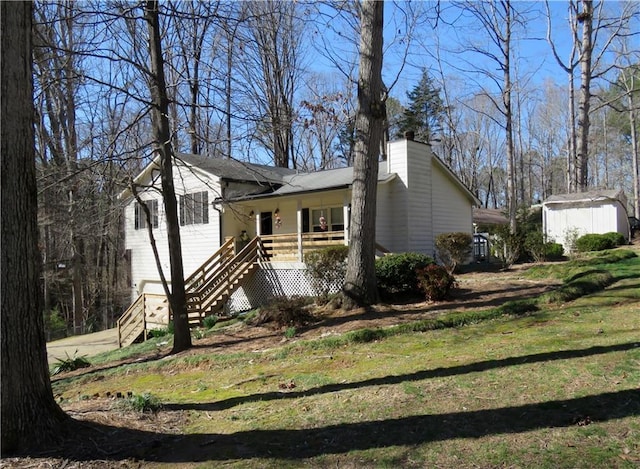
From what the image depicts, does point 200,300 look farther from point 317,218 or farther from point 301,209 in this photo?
point 317,218

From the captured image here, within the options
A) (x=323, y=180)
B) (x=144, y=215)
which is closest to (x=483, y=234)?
(x=323, y=180)

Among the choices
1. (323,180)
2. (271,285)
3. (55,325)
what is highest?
(323,180)

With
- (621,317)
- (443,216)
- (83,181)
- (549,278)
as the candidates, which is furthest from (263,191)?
(621,317)

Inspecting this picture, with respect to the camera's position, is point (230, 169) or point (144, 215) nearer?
point (230, 169)

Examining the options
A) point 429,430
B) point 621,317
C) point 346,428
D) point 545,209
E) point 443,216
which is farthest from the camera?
point 545,209

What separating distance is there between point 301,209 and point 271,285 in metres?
2.97

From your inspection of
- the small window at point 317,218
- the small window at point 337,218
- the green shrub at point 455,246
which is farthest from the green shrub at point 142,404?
the small window at point 337,218

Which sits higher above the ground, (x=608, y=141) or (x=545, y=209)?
(x=608, y=141)

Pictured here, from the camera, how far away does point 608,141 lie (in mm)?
48344

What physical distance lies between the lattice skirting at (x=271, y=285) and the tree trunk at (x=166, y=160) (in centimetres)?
516

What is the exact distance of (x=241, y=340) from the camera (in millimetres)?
9984

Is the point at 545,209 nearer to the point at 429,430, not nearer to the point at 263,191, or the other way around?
the point at 263,191

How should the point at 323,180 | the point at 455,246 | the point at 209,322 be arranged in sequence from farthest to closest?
the point at 323,180, the point at 455,246, the point at 209,322

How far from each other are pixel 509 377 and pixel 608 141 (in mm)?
53061
